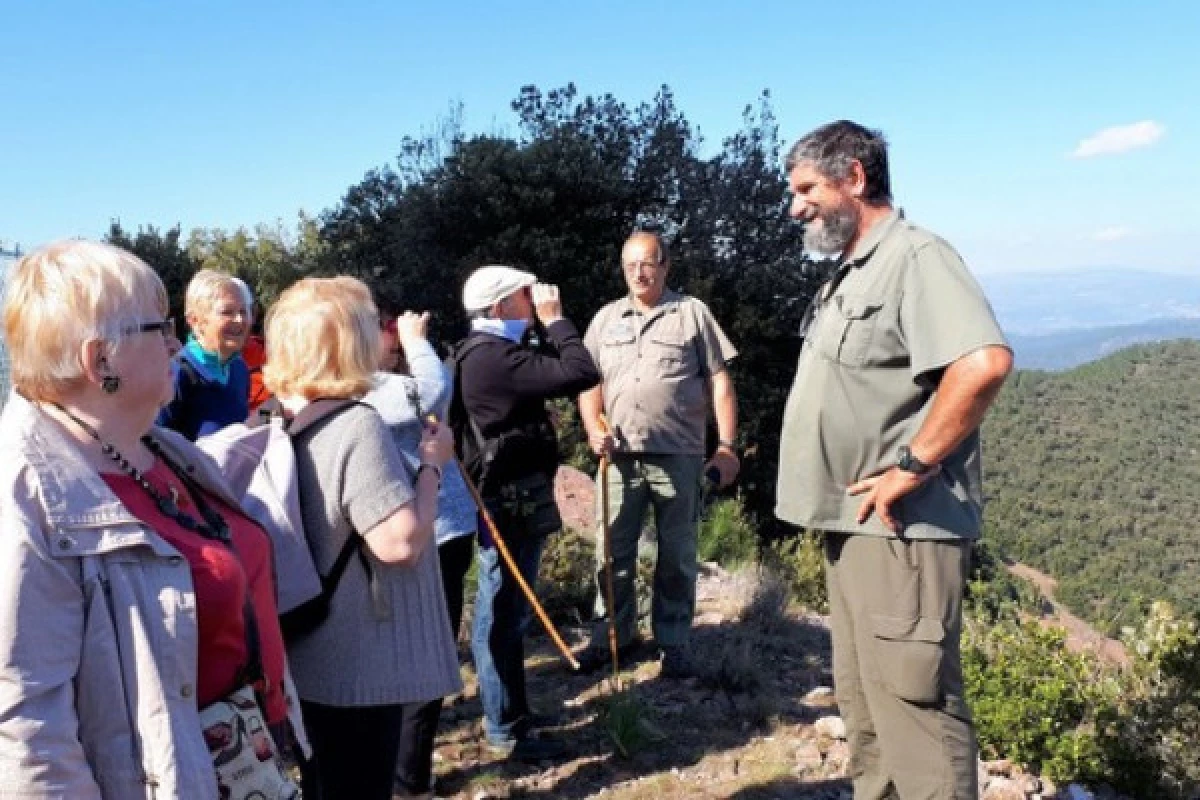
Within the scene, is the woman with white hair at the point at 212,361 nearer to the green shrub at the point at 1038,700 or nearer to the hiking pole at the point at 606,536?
the hiking pole at the point at 606,536

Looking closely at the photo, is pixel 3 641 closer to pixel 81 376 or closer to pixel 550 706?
pixel 81 376

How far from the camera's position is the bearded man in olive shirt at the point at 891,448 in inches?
101

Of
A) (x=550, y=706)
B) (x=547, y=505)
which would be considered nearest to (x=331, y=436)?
(x=547, y=505)

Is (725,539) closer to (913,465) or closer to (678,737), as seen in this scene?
(678,737)

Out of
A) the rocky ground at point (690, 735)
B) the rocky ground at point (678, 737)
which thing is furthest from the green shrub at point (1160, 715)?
the rocky ground at point (678, 737)

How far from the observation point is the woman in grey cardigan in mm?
2906

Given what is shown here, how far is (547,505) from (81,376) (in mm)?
2331

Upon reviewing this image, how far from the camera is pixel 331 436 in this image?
7.60ft

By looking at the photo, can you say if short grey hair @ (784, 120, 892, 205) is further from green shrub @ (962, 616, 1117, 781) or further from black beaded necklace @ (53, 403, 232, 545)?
green shrub @ (962, 616, 1117, 781)

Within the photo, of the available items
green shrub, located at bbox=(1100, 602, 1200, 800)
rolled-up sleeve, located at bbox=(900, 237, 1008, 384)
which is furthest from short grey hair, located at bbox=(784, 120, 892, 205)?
green shrub, located at bbox=(1100, 602, 1200, 800)

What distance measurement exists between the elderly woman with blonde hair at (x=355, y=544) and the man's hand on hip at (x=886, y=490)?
3.79 ft

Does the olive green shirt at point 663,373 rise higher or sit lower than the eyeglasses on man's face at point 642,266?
lower

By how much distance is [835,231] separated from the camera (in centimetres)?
291

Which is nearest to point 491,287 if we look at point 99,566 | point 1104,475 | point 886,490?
point 886,490
